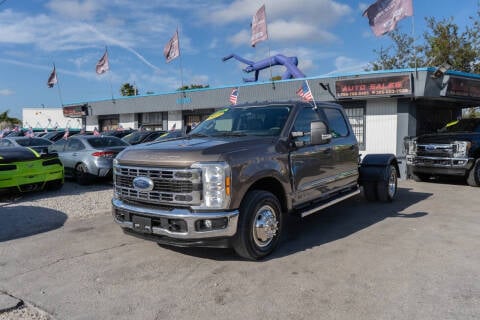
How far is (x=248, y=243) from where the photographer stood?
4.72 m

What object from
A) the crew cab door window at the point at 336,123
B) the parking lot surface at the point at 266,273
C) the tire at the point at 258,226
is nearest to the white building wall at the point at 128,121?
the parking lot surface at the point at 266,273

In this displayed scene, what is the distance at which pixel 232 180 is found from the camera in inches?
176

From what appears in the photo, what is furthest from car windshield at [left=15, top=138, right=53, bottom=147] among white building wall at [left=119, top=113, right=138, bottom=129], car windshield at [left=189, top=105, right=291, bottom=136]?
white building wall at [left=119, top=113, right=138, bottom=129]

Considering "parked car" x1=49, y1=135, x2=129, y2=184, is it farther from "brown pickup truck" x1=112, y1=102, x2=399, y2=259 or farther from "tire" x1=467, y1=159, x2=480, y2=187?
"tire" x1=467, y1=159, x2=480, y2=187

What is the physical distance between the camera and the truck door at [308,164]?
5578mm

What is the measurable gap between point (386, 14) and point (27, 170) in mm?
12113

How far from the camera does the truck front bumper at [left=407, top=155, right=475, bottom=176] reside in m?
10.8

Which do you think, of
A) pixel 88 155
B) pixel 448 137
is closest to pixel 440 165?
pixel 448 137

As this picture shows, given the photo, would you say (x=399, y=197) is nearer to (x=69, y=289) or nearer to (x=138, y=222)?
(x=138, y=222)

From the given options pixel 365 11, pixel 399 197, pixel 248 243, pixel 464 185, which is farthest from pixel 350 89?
pixel 248 243

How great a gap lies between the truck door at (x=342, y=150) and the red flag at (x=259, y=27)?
37.9 ft

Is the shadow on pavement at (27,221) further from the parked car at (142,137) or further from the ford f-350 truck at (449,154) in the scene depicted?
the parked car at (142,137)

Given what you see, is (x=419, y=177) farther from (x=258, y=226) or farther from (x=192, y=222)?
(x=192, y=222)

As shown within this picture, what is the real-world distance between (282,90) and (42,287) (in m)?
15.7
